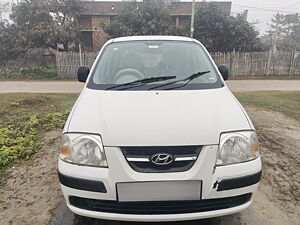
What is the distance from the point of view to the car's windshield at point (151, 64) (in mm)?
2587

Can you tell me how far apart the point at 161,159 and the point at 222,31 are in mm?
14811

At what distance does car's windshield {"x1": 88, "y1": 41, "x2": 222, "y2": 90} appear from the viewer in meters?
2.59

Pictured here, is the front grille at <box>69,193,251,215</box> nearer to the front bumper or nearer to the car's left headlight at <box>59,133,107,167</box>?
the front bumper

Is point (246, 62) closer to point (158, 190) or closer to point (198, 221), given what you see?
point (198, 221)

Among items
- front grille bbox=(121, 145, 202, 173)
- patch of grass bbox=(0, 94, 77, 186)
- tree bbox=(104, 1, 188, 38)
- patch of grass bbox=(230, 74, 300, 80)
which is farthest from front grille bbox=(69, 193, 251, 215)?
tree bbox=(104, 1, 188, 38)

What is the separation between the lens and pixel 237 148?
5.99 feet

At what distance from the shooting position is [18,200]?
2.56 meters

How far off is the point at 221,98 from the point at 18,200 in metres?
2.38

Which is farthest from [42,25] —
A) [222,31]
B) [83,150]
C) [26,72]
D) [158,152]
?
[158,152]

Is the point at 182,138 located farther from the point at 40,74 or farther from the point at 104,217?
the point at 40,74

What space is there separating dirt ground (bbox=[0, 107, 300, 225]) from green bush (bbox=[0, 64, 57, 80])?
1140cm

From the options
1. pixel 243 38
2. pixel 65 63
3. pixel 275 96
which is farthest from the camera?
pixel 243 38

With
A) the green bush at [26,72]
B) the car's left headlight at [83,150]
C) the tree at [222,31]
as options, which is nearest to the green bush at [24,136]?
the car's left headlight at [83,150]

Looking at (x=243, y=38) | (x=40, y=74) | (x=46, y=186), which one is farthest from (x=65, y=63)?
(x=46, y=186)
